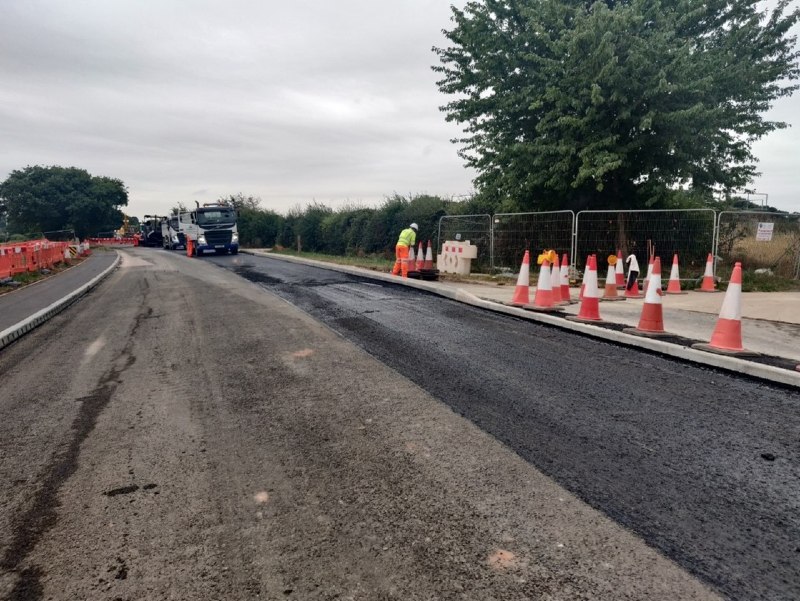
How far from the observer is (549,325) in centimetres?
780

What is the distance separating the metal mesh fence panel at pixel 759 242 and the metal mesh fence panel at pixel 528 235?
3534 millimetres

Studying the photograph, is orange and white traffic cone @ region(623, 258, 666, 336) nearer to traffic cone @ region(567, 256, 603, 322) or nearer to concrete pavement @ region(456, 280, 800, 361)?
concrete pavement @ region(456, 280, 800, 361)

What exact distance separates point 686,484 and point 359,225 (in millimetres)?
25259

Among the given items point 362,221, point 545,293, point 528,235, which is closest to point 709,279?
point 528,235

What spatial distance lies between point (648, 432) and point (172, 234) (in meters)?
40.6

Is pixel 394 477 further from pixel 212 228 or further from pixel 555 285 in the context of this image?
pixel 212 228

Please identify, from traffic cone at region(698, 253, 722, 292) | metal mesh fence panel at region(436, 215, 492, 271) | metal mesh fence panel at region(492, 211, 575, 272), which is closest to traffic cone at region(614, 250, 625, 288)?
traffic cone at region(698, 253, 722, 292)

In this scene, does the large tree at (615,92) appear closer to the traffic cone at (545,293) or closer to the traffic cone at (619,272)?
the traffic cone at (619,272)

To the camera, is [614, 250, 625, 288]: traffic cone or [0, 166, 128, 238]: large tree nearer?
[614, 250, 625, 288]: traffic cone

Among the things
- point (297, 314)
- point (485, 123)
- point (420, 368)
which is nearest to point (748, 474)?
point (420, 368)

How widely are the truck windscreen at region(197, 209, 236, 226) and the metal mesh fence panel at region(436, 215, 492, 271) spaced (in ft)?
52.8

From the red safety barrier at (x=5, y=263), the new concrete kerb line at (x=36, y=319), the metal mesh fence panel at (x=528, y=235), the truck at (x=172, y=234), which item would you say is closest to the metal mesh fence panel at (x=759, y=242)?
the metal mesh fence panel at (x=528, y=235)

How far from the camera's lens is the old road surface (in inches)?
84.5

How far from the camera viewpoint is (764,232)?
12898 millimetres
